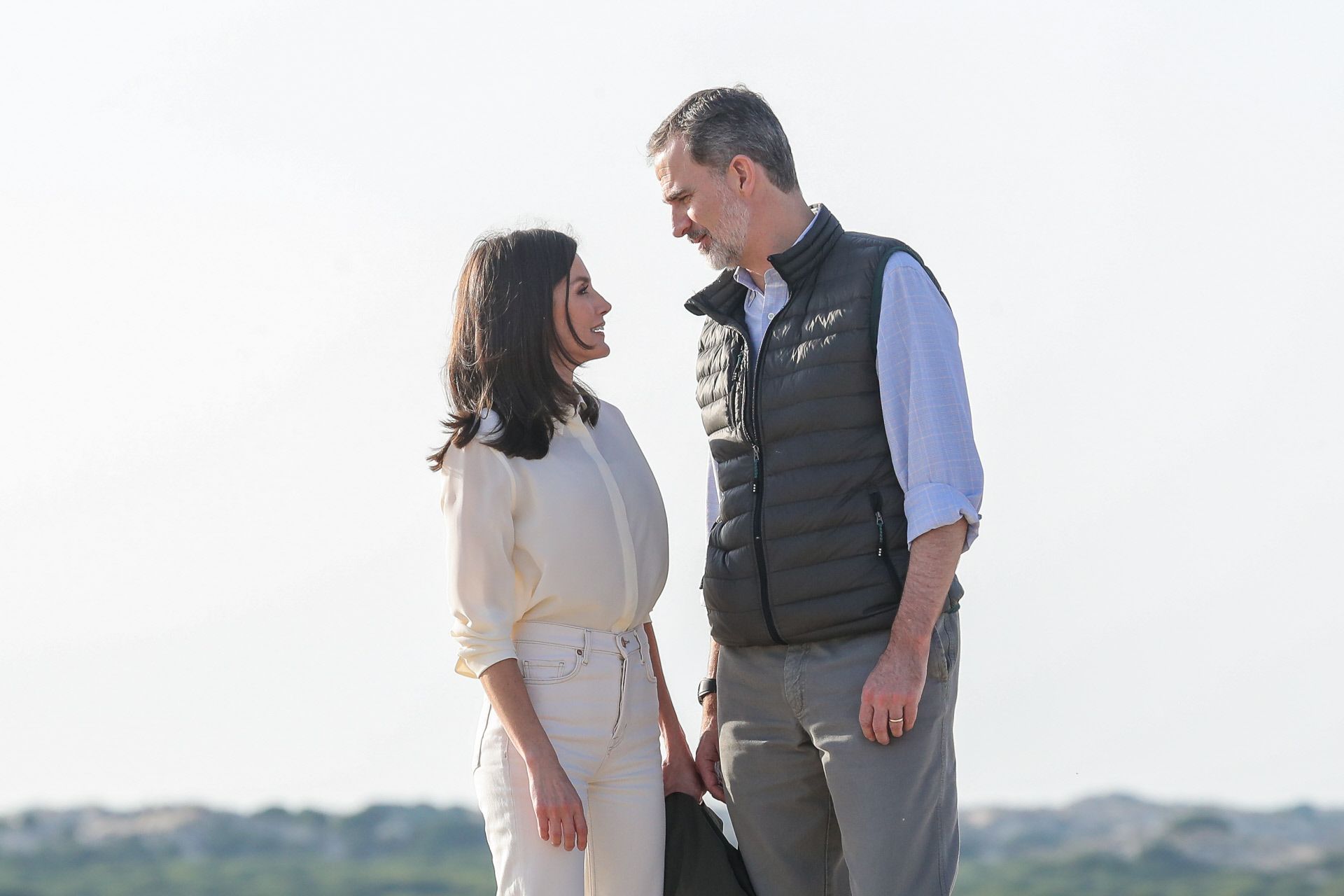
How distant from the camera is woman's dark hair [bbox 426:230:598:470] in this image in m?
2.49

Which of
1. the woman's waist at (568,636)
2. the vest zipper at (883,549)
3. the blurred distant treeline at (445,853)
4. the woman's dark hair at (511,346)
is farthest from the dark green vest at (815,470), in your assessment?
the blurred distant treeline at (445,853)

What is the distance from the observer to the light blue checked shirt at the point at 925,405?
2.38m

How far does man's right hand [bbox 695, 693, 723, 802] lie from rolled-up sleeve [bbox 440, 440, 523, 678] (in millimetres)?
536

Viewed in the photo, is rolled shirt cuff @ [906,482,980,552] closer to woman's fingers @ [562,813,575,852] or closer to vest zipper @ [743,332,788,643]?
vest zipper @ [743,332,788,643]

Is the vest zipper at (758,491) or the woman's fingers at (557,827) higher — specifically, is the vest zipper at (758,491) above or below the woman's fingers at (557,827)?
above

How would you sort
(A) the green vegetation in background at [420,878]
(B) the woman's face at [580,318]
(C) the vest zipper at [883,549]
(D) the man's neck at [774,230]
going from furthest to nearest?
(A) the green vegetation in background at [420,878] < (D) the man's neck at [774,230] < (B) the woman's face at [580,318] < (C) the vest zipper at [883,549]

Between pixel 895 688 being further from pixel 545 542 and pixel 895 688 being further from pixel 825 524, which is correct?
pixel 545 542

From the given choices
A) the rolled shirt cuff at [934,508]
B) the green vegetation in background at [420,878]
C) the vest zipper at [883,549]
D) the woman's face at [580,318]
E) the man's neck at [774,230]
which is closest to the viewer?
the rolled shirt cuff at [934,508]

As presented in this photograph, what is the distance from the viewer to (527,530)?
248 centimetres

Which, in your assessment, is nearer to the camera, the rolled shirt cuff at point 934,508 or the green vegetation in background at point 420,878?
the rolled shirt cuff at point 934,508

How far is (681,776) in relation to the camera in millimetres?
2748

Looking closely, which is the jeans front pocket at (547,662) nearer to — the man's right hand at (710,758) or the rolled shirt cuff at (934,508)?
the man's right hand at (710,758)

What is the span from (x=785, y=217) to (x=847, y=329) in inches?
12.8

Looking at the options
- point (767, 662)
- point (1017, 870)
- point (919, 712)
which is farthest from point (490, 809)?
point (1017, 870)
